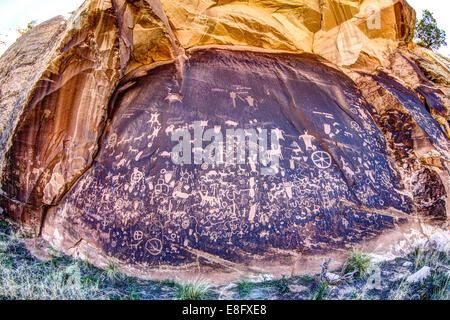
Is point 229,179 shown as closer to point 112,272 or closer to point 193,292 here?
point 193,292

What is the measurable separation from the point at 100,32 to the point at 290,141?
2.92 metres

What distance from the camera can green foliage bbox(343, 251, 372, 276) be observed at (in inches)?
120

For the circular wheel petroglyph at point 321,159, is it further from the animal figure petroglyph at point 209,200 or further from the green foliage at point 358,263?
the animal figure petroglyph at point 209,200

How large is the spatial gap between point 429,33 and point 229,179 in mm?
9320

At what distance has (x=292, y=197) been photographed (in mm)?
3533

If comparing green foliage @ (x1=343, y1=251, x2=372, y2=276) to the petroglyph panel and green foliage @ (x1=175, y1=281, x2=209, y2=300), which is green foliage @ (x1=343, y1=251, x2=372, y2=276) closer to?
the petroglyph panel

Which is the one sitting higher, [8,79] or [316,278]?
[8,79]

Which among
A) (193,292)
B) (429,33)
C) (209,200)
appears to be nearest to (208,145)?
(209,200)

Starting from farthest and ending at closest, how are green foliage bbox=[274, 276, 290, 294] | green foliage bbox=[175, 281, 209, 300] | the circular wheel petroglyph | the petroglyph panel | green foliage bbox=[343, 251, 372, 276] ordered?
the circular wheel petroglyph
the petroglyph panel
green foliage bbox=[343, 251, 372, 276]
green foliage bbox=[274, 276, 290, 294]
green foliage bbox=[175, 281, 209, 300]

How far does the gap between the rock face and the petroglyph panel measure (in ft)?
0.06

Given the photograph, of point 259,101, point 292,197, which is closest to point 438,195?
point 292,197

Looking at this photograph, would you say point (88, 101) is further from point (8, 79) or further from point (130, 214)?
point (8, 79)

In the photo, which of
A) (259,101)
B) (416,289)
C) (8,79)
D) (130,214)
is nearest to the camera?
(416,289)

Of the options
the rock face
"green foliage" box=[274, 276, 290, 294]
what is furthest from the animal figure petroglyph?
"green foliage" box=[274, 276, 290, 294]
